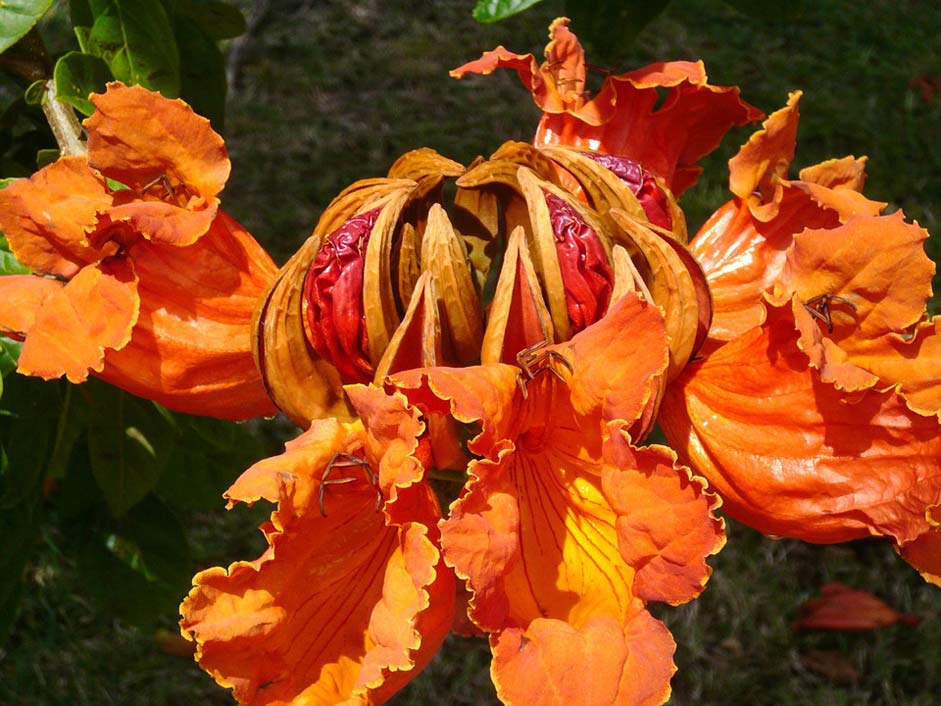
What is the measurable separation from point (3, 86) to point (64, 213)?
431cm

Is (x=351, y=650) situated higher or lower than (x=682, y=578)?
lower

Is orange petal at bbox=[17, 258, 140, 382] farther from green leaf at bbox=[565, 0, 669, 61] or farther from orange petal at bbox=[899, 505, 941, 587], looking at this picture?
green leaf at bbox=[565, 0, 669, 61]

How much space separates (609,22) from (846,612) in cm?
199

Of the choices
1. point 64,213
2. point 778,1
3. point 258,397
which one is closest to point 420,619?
point 258,397

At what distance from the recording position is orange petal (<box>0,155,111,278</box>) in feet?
4.89

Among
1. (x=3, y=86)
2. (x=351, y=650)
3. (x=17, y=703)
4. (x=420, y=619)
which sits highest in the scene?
(x=420, y=619)

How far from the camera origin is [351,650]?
1380 millimetres

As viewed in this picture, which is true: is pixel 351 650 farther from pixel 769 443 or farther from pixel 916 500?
pixel 916 500

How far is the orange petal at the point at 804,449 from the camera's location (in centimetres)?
136

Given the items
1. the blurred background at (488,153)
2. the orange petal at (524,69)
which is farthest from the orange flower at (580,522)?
the blurred background at (488,153)

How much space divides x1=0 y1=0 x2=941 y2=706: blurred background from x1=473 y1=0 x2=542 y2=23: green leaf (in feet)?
6.56

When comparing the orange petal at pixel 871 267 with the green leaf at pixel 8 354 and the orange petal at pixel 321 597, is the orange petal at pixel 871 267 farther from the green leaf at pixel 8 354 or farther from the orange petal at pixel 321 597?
the green leaf at pixel 8 354

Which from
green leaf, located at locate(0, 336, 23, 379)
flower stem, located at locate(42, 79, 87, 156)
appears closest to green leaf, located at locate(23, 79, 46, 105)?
flower stem, located at locate(42, 79, 87, 156)

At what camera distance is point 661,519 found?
1248mm
